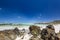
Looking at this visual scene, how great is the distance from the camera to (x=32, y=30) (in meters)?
9.27

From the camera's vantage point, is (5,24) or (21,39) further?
(5,24)

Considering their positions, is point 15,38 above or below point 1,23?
below

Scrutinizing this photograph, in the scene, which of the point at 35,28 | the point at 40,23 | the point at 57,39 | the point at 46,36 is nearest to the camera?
the point at 57,39

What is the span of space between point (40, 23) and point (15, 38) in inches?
190

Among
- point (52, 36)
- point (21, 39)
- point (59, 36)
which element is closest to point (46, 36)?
point (52, 36)

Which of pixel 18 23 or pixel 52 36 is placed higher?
pixel 18 23

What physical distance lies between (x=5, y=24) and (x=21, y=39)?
4182 mm

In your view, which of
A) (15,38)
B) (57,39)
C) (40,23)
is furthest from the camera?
(40,23)

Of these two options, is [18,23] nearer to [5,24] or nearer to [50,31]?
[5,24]

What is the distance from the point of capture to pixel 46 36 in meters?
7.37

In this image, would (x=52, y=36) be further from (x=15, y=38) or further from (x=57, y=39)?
(x=15, y=38)

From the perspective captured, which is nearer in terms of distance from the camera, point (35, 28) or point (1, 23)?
point (35, 28)

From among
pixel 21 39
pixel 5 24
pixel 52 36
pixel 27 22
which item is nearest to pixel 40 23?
pixel 27 22

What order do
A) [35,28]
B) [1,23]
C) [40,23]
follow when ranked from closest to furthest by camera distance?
1. [35,28]
2. [1,23]
3. [40,23]
